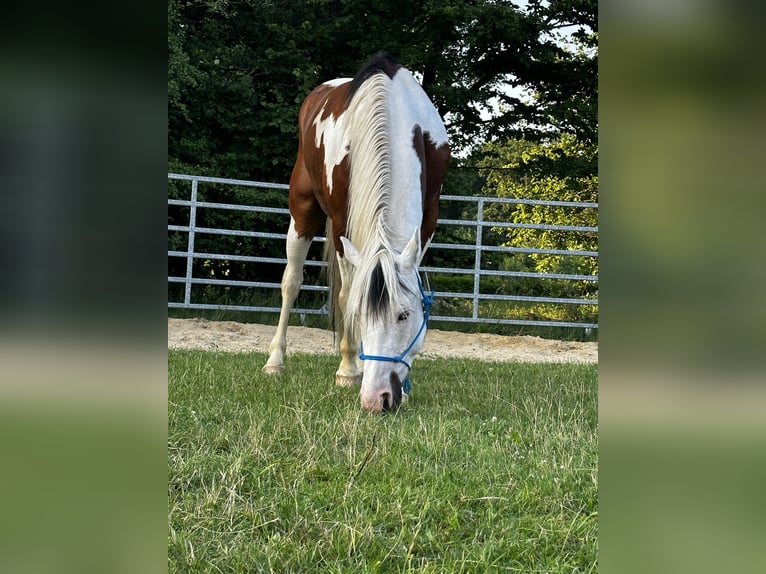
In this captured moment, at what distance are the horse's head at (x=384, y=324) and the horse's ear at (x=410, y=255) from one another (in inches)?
1.0

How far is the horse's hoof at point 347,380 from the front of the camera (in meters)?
4.20

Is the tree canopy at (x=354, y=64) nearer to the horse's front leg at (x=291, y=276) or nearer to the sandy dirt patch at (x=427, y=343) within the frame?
the sandy dirt patch at (x=427, y=343)

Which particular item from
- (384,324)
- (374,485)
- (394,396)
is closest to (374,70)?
(384,324)

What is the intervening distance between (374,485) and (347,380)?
235cm

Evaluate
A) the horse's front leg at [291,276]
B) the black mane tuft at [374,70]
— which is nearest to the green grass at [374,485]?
the horse's front leg at [291,276]

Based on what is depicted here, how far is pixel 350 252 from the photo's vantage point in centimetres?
341

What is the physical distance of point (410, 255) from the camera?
3258mm

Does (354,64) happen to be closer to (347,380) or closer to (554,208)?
(554,208)

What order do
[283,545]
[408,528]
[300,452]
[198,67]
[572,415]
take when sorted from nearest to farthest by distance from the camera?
1. [283,545]
2. [408,528]
3. [300,452]
4. [572,415]
5. [198,67]

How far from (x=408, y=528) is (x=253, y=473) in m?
0.60
